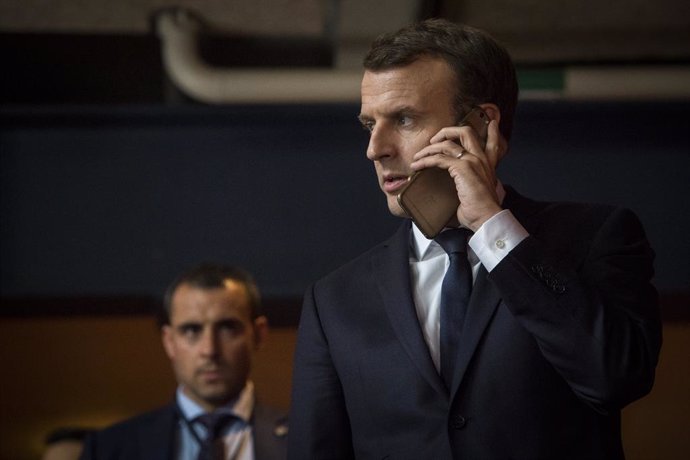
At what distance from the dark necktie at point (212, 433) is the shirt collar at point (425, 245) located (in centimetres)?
85

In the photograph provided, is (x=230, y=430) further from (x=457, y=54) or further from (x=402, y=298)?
(x=457, y=54)

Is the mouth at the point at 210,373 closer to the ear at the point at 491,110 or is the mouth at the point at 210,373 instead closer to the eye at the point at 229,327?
the eye at the point at 229,327

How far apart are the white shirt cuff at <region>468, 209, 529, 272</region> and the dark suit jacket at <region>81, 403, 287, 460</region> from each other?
0.96 metres

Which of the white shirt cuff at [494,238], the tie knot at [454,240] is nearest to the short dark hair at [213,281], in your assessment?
the tie knot at [454,240]

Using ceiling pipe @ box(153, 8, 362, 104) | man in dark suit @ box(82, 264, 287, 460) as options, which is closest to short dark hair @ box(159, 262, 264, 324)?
man in dark suit @ box(82, 264, 287, 460)

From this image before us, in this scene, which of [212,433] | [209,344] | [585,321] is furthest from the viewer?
[209,344]

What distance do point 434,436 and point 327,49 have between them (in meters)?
2.15

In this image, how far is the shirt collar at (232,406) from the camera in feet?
6.40

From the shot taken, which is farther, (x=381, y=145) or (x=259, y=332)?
(x=259, y=332)

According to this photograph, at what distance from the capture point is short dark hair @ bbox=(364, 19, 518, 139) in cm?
114

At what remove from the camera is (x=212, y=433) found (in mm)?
1909

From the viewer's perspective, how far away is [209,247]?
279cm

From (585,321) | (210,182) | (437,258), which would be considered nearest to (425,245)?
(437,258)

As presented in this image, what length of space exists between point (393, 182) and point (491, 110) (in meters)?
0.15
